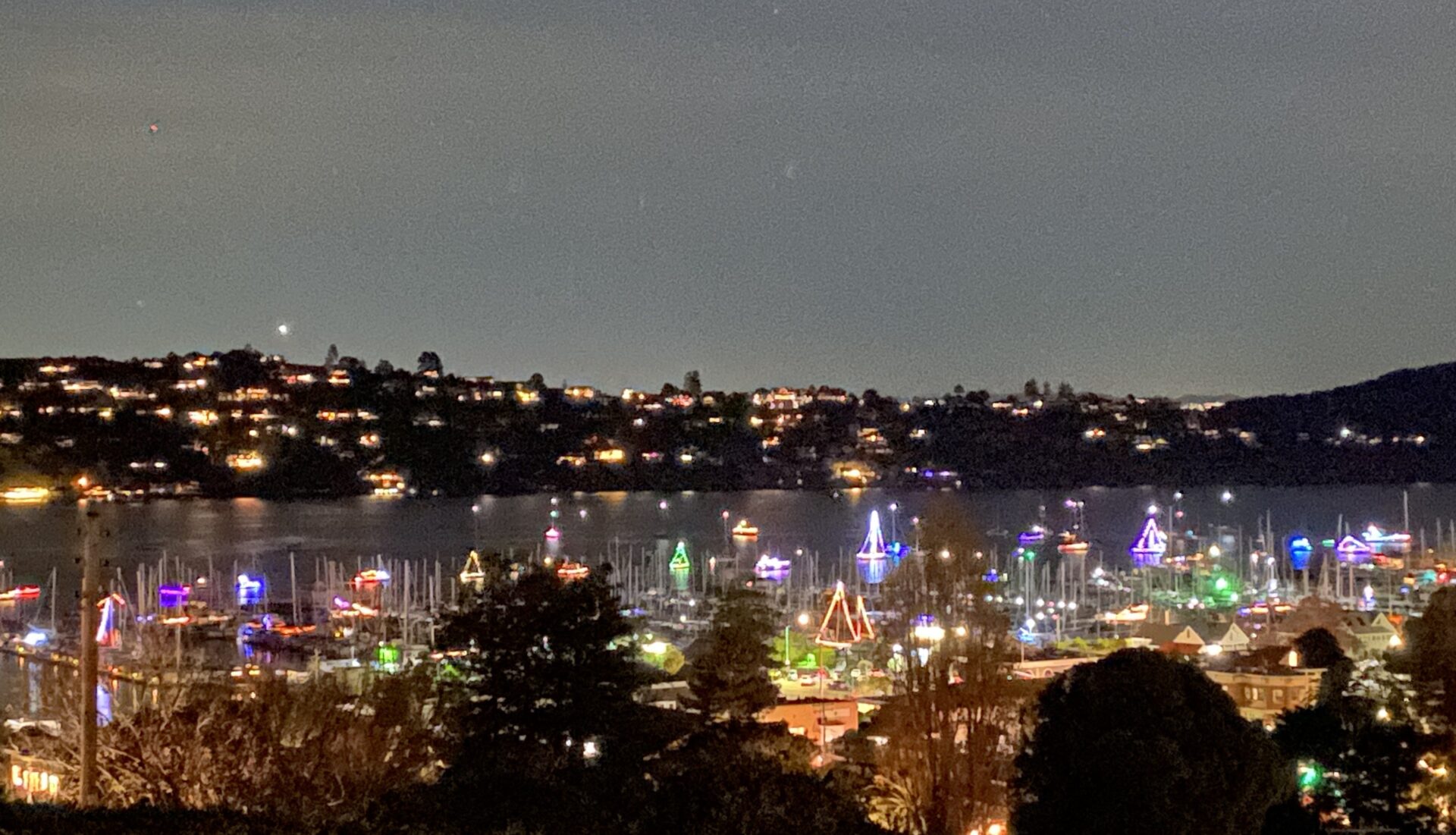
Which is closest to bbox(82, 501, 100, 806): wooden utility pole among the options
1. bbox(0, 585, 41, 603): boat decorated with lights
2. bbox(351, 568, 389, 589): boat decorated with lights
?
bbox(351, 568, 389, 589): boat decorated with lights

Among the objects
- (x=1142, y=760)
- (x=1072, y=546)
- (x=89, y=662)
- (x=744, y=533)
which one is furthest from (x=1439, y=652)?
(x=744, y=533)

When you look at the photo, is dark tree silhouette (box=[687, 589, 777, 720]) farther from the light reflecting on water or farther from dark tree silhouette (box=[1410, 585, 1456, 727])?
the light reflecting on water

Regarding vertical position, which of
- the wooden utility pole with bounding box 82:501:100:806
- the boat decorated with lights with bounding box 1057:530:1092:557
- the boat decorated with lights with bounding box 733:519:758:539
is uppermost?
the wooden utility pole with bounding box 82:501:100:806

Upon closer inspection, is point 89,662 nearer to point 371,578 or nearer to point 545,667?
point 545,667

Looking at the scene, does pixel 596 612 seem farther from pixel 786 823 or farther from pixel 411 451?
pixel 411 451

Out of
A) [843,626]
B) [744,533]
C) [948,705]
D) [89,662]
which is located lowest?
[843,626]
